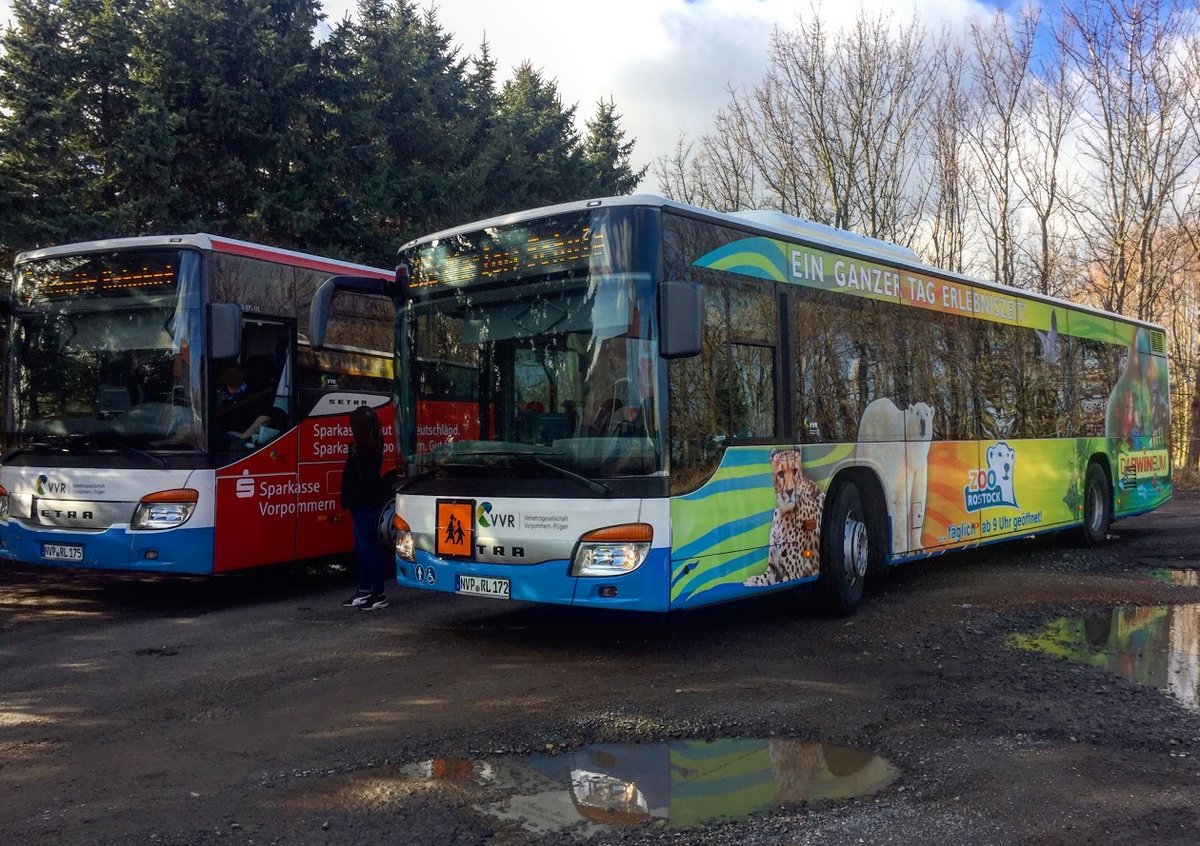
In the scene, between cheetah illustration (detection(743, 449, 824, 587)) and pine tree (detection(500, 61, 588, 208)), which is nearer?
cheetah illustration (detection(743, 449, 824, 587))

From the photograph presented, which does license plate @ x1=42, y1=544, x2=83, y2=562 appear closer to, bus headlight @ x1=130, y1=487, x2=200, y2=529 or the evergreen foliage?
bus headlight @ x1=130, y1=487, x2=200, y2=529

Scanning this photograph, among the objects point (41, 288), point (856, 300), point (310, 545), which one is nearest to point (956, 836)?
point (856, 300)

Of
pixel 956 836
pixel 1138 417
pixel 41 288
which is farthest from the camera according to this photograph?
pixel 1138 417

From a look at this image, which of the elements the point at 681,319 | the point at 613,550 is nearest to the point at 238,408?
the point at 613,550

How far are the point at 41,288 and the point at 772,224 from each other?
6.73 metres

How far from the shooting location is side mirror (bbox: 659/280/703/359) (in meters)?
6.54

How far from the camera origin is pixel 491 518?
7125 millimetres

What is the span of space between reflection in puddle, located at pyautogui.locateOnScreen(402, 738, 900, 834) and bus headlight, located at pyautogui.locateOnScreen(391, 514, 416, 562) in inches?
109

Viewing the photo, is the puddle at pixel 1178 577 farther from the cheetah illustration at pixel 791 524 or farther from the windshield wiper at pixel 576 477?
the windshield wiper at pixel 576 477

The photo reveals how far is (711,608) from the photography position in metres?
9.25

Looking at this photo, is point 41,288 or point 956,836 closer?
point 956,836

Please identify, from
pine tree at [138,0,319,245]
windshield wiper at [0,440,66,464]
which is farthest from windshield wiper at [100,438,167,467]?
pine tree at [138,0,319,245]

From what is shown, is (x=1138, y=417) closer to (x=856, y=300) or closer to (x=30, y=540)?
(x=856, y=300)

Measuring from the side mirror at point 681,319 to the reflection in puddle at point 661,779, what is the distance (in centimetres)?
243
